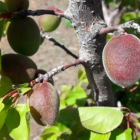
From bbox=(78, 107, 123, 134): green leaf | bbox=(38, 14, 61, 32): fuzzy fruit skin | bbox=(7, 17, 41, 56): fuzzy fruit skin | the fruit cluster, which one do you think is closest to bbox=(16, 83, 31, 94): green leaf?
the fruit cluster

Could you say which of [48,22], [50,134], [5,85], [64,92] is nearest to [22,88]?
[5,85]

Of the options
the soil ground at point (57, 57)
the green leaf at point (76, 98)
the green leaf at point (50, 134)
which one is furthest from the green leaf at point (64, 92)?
the soil ground at point (57, 57)

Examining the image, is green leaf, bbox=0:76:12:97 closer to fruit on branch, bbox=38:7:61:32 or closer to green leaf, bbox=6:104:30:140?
green leaf, bbox=6:104:30:140

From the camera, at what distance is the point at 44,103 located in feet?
1.50

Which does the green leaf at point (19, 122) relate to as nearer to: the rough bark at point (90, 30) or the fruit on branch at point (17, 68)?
the fruit on branch at point (17, 68)

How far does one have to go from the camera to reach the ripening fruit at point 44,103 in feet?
1.50

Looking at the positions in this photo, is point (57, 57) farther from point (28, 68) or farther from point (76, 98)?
point (28, 68)

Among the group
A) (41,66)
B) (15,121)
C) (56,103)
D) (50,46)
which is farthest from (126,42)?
(50,46)

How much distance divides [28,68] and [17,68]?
32 mm

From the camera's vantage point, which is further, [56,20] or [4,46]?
[4,46]

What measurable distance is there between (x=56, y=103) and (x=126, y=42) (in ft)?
0.74

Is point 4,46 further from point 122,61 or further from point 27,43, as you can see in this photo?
point 122,61

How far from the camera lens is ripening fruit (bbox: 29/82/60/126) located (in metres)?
0.46

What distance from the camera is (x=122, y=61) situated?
406mm
